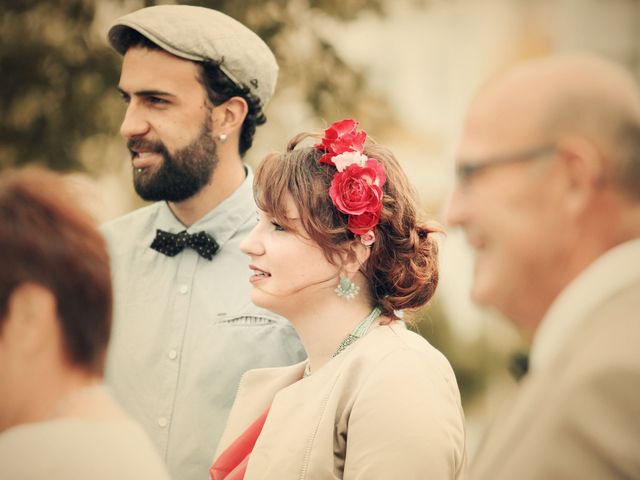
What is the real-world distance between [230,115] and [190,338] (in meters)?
0.69

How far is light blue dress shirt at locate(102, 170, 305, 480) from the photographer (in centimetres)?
235

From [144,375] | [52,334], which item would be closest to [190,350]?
[144,375]

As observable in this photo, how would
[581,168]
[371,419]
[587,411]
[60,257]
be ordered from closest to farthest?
[587,411], [581,168], [60,257], [371,419]

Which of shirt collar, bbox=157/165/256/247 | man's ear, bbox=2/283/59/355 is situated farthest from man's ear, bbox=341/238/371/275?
man's ear, bbox=2/283/59/355

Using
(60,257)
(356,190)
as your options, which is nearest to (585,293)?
(60,257)

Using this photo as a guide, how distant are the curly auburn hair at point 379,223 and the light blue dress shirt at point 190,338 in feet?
1.38

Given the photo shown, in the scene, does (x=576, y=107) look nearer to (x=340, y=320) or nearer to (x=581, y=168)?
(x=581, y=168)

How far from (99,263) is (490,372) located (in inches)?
184

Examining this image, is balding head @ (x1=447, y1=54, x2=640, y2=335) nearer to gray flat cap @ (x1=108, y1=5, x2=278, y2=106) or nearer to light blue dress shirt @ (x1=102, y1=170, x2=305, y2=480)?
light blue dress shirt @ (x1=102, y1=170, x2=305, y2=480)

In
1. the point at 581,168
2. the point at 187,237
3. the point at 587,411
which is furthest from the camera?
the point at 187,237

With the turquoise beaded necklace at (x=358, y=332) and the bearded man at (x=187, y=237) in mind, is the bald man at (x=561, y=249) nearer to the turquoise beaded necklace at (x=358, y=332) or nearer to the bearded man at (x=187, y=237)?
the turquoise beaded necklace at (x=358, y=332)

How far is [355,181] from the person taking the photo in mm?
2027

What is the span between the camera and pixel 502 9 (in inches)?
220

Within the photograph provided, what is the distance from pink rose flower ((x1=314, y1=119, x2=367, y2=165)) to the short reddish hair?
0.82 meters
